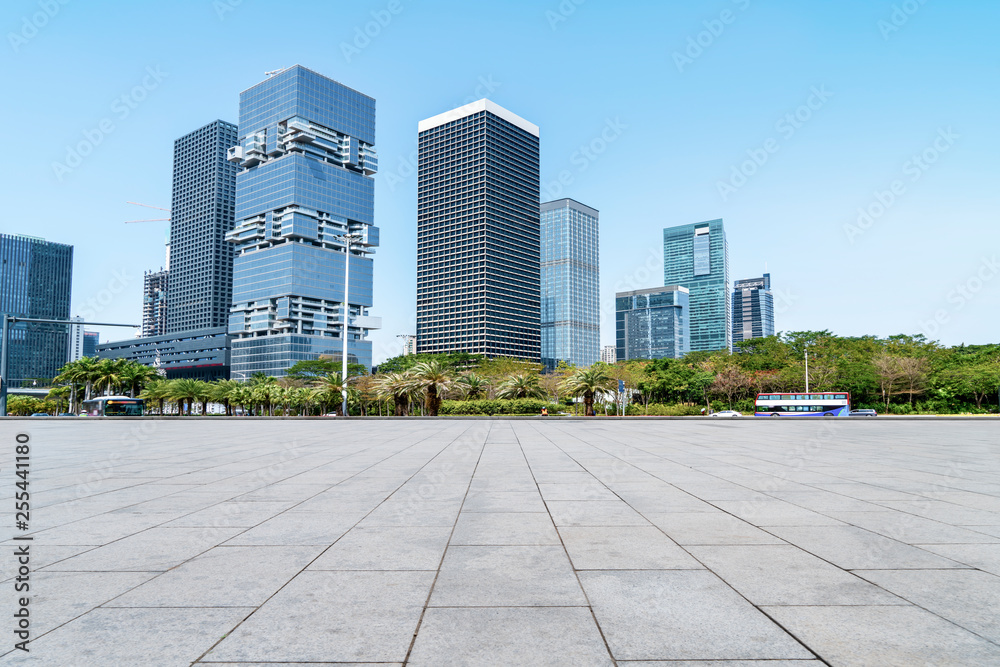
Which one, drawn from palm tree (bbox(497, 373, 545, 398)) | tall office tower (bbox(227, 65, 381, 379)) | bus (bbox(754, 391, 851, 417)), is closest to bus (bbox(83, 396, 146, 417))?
palm tree (bbox(497, 373, 545, 398))

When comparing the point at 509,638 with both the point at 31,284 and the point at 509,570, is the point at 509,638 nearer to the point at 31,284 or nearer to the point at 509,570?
the point at 509,570

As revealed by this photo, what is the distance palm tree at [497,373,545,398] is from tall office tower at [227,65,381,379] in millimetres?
116167

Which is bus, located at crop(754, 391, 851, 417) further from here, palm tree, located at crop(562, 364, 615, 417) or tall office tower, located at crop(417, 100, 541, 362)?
tall office tower, located at crop(417, 100, 541, 362)

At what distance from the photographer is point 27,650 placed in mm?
3736

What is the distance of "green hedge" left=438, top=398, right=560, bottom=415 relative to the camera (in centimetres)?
5100

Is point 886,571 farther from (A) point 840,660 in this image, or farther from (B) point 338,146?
(B) point 338,146

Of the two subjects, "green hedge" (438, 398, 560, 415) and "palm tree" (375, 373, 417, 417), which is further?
"green hedge" (438, 398, 560, 415)

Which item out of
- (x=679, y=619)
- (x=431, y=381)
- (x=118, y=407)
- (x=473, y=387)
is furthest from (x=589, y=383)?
(x=118, y=407)

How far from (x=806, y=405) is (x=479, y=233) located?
143 metres

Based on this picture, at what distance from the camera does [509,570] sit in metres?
5.46

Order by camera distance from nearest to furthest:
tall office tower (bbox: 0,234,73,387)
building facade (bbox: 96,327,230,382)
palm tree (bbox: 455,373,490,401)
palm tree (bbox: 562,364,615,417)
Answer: palm tree (bbox: 562,364,615,417)
palm tree (bbox: 455,373,490,401)
tall office tower (bbox: 0,234,73,387)
building facade (bbox: 96,327,230,382)

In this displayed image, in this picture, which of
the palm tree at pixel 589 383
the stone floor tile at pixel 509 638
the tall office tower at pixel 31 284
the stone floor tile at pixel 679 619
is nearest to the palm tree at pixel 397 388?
the palm tree at pixel 589 383

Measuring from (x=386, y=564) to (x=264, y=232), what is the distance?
189 m

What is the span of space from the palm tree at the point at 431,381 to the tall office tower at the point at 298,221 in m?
121
